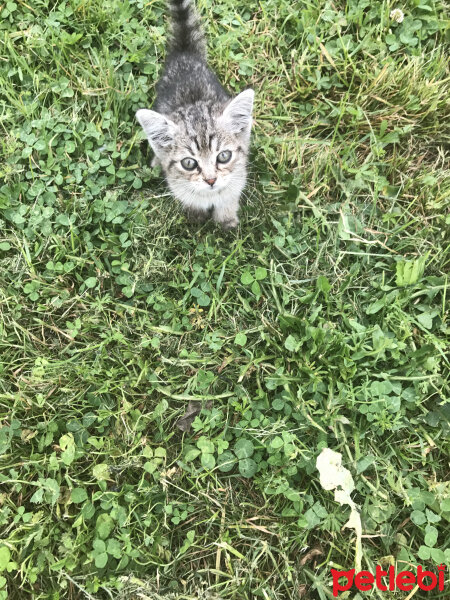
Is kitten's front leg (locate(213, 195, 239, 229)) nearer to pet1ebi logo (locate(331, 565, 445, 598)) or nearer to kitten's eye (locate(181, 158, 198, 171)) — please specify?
kitten's eye (locate(181, 158, 198, 171))

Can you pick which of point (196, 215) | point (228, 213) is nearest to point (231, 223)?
point (228, 213)

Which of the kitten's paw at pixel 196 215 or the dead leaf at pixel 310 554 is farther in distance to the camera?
the kitten's paw at pixel 196 215

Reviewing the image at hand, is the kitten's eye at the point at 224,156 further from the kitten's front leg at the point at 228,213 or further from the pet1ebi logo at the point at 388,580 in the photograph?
the pet1ebi logo at the point at 388,580

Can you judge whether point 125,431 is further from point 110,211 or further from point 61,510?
point 110,211

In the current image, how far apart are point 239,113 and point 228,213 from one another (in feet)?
2.07

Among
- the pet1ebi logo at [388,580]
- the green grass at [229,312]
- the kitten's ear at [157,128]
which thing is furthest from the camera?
the kitten's ear at [157,128]

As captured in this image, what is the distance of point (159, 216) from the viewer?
3.03m

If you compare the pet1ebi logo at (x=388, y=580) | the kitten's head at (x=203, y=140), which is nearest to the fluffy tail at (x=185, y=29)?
the kitten's head at (x=203, y=140)

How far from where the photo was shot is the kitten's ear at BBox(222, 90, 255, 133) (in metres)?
2.66

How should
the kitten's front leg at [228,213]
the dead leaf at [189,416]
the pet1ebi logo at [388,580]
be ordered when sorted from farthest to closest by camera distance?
the kitten's front leg at [228,213] < the dead leaf at [189,416] < the pet1ebi logo at [388,580]

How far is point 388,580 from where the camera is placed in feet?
7.94

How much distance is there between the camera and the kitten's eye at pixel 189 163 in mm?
2785

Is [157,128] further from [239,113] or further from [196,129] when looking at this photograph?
[239,113]

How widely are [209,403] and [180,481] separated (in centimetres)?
48
